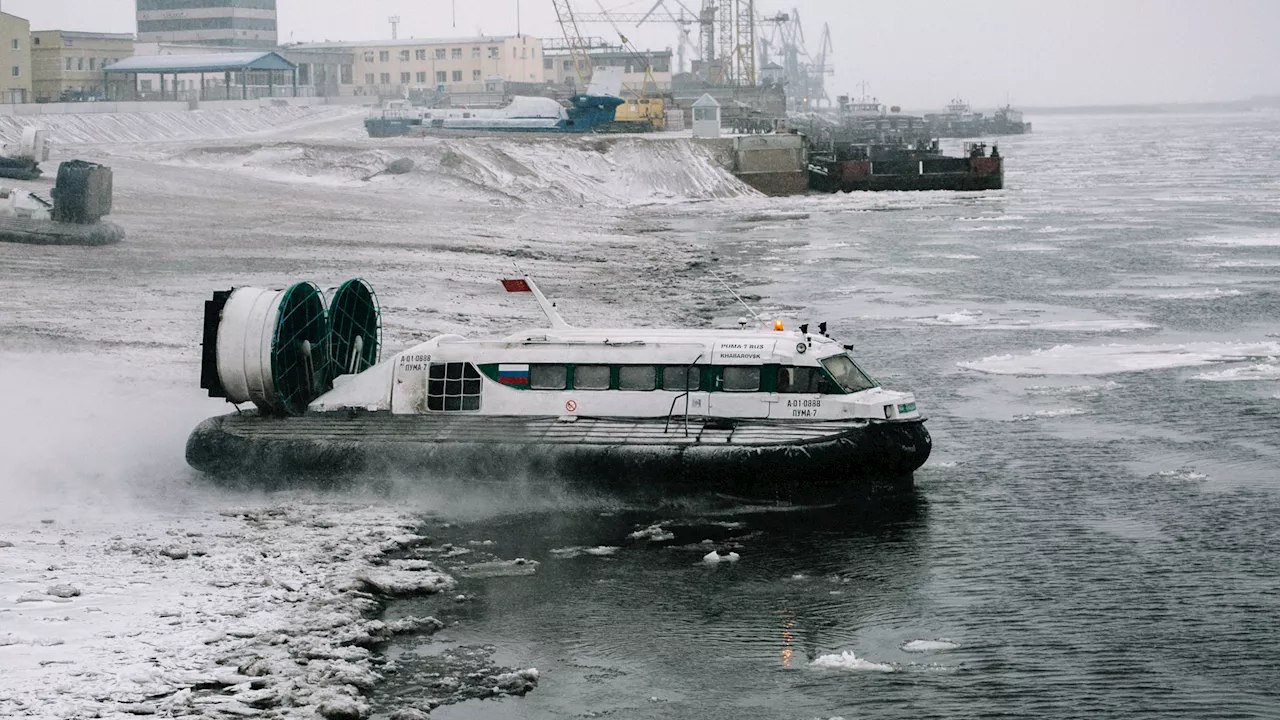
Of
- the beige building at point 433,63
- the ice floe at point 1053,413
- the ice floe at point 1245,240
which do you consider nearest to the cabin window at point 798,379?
the ice floe at point 1053,413

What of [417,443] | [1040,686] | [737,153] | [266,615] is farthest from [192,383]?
[737,153]

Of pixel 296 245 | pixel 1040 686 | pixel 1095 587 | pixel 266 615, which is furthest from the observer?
pixel 296 245

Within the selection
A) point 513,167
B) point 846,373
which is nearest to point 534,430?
point 846,373

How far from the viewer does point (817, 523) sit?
17625mm

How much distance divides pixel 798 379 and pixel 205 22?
147 meters

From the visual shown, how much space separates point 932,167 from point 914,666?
75072mm

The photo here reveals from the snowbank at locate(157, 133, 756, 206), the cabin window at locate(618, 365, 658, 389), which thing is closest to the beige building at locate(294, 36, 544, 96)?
the snowbank at locate(157, 133, 756, 206)

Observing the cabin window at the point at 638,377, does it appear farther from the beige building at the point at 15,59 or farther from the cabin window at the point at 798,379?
the beige building at the point at 15,59

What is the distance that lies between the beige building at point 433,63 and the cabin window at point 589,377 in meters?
115

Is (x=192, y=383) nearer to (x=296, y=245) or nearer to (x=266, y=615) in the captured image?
(x=266, y=615)

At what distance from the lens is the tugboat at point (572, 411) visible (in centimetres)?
1773

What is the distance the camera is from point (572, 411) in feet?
61.3

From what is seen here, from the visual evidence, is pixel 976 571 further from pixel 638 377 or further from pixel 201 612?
pixel 201 612

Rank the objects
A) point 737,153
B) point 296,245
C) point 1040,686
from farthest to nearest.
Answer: point 737,153 → point 296,245 → point 1040,686
